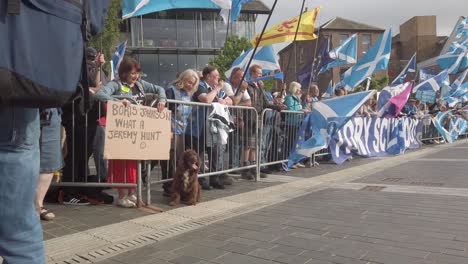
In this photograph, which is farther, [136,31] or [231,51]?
[136,31]

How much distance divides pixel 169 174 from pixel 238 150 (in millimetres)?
1536

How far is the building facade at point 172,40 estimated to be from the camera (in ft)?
118

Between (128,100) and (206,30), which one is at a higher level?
(206,30)

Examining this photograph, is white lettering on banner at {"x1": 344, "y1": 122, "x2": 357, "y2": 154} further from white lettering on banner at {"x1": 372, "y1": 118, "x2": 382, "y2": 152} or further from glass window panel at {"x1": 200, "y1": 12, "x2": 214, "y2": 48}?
glass window panel at {"x1": 200, "y1": 12, "x2": 214, "y2": 48}

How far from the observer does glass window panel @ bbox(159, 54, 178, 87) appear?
36.2m

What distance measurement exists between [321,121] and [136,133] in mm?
4572

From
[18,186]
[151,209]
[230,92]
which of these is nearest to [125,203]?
[151,209]

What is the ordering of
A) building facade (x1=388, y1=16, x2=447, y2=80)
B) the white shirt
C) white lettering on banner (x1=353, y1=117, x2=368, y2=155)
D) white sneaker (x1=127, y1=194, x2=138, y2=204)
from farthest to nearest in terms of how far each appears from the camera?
building facade (x1=388, y1=16, x2=447, y2=80)
white lettering on banner (x1=353, y1=117, x2=368, y2=155)
the white shirt
white sneaker (x1=127, y1=194, x2=138, y2=204)

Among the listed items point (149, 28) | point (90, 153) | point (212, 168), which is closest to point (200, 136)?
point (212, 168)

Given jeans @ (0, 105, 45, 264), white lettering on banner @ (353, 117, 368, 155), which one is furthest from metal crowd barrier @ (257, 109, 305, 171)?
jeans @ (0, 105, 45, 264)

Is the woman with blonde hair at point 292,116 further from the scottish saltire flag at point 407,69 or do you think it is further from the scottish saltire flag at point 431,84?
the scottish saltire flag at point 431,84

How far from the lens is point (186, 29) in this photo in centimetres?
3700

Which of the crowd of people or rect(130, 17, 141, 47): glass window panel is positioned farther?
rect(130, 17, 141, 47): glass window panel

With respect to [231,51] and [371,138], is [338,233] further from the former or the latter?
[231,51]
